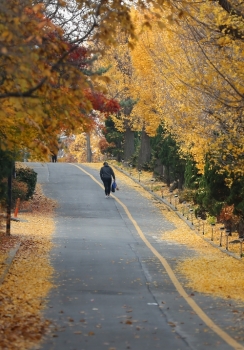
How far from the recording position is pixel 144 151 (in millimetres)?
55594

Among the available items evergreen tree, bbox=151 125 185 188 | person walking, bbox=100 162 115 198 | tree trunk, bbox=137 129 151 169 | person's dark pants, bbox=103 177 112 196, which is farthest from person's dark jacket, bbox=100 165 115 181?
tree trunk, bbox=137 129 151 169

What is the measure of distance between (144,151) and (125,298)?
40935 mm

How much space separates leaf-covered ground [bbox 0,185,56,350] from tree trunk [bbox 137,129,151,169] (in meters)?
22.9

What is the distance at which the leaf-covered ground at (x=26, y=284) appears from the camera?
37.2 ft

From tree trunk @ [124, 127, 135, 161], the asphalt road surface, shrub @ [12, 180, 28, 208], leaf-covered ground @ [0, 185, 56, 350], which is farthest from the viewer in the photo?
tree trunk @ [124, 127, 135, 161]

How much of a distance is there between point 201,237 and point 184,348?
722 inches

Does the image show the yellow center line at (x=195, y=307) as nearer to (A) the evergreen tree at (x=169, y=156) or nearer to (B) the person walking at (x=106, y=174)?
(B) the person walking at (x=106, y=174)

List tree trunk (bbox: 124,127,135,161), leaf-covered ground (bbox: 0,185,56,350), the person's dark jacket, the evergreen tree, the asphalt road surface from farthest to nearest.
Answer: tree trunk (bbox: 124,127,135,161) < the evergreen tree < the person's dark jacket < leaf-covered ground (bbox: 0,185,56,350) < the asphalt road surface

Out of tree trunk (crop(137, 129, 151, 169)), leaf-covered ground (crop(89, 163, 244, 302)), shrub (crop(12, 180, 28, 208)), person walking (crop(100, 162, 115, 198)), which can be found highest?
tree trunk (crop(137, 129, 151, 169))

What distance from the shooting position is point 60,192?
144ft

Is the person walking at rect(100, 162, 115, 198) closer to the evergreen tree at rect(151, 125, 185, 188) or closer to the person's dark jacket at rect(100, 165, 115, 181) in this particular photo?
the person's dark jacket at rect(100, 165, 115, 181)

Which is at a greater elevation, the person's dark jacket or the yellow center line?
the person's dark jacket

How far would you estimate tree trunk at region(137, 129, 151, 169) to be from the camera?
55.0 metres

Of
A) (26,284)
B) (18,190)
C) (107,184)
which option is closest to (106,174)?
(107,184)
